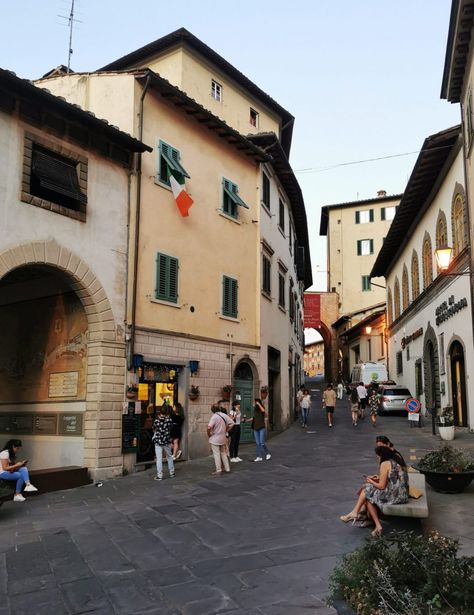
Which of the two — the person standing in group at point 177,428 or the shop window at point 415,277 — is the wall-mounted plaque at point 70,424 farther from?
the shop window at point 415,277

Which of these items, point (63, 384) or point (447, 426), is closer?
point (63, 384)

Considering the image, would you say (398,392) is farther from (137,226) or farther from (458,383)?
(137,226)

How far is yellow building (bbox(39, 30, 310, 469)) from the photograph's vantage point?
14.8 metres

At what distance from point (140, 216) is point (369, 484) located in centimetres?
945

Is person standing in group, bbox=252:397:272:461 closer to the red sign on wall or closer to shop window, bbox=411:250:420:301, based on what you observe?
shop window, bbox=411:250:420:301

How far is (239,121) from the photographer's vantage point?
2394 centimetres

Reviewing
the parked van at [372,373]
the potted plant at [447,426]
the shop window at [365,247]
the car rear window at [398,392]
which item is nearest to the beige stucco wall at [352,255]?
the shop window at [365,247]

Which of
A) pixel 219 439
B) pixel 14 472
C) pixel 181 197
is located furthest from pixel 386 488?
pixel 181 197

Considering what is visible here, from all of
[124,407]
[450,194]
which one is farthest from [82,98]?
[450,194]

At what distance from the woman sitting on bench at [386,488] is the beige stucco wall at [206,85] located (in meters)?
17.0

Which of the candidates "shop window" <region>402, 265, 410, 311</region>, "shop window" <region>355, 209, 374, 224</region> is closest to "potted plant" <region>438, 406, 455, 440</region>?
"shop window" <region>402, 265, 410, 311</region>

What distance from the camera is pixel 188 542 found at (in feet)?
24.4

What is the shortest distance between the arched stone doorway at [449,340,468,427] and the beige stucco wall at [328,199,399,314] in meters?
34.5

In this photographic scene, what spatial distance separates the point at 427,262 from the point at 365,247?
30.8m
